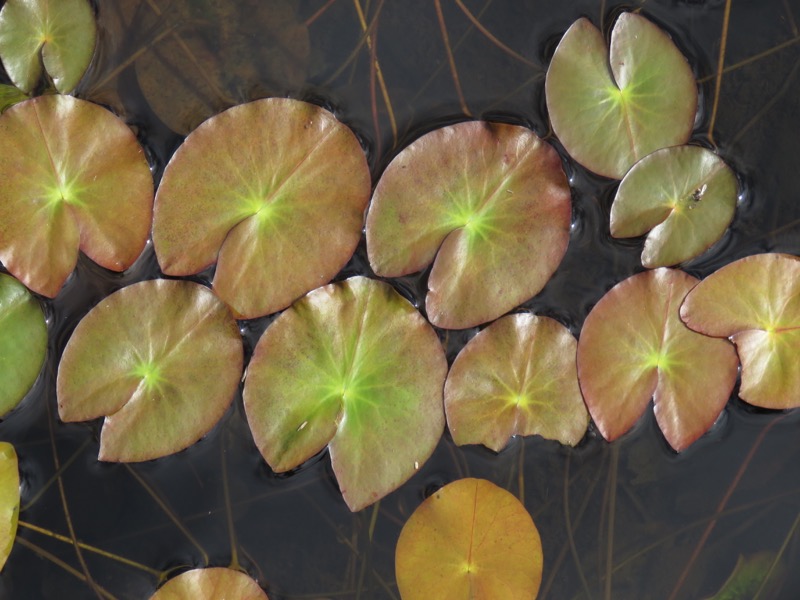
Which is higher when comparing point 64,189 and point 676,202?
point 64,189

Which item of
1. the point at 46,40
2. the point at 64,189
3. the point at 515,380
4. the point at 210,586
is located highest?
the point at 46,40

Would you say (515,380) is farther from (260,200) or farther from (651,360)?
(260,200)

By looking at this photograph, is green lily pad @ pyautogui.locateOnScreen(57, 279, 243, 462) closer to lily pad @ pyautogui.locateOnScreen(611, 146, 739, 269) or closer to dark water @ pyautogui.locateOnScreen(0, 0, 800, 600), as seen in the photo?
dark water @ pyautogui.locateOnScreen(0, 0, 800, 600)

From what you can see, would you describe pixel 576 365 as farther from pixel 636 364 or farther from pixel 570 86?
pixel 570 86

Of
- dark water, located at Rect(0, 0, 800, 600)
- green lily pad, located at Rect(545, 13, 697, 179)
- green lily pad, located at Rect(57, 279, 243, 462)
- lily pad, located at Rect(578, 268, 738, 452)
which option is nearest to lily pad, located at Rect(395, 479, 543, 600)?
dark water, located at Rect(0, 0, 800, 600)

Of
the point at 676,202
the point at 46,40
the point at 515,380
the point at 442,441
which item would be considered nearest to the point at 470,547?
the point at 442,441

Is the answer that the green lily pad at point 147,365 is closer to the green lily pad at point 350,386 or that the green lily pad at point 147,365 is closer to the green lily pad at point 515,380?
the green lily pad at point 350,386
